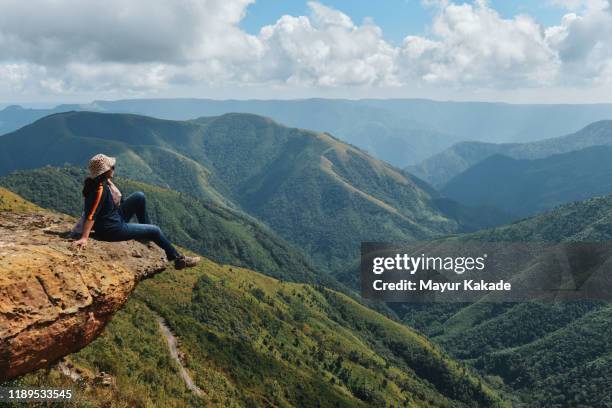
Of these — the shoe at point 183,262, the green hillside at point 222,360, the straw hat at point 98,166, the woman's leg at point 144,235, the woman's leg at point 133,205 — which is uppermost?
the straw hat at point 98,166

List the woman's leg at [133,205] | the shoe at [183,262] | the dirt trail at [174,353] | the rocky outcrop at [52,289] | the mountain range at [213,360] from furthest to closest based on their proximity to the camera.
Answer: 1. the dirt trail at [174,353]
2. the mountain range at [213,360]
3. the shoe at [183,262]
4. the woman's leg at [133,205]
5. the rocky outcrop at [52,289]

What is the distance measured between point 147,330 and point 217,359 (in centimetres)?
3119

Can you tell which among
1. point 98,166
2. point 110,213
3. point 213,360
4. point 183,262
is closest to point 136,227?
point 110,213

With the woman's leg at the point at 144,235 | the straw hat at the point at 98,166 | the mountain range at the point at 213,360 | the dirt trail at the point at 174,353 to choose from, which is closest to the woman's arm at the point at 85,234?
the mountain range at the point at 213,360

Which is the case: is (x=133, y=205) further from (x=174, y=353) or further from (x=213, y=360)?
(x=213, y=360)

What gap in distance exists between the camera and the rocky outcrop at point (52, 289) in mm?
15570

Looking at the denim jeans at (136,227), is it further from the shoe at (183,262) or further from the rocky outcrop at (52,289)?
the shoe at (183,262)

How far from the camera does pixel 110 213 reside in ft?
66.5

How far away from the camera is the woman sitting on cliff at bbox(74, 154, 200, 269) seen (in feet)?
62.7

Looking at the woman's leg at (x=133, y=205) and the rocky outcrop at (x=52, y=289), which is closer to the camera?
the rocky outcrop at (x=52, y=289)

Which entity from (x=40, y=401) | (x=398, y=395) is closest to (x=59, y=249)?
(x=40, y=401)

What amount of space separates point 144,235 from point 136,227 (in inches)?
23.5

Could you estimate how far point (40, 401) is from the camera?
18172 mm

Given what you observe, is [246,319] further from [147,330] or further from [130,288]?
[130,288]
